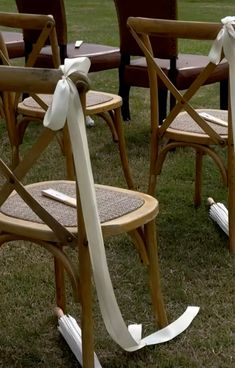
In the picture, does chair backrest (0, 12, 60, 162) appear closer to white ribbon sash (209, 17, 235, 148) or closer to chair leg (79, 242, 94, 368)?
white ribbon sash (209, 17, 235, 148)

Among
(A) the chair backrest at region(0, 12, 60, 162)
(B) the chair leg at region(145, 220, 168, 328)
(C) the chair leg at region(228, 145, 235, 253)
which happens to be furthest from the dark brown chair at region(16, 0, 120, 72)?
(B) the chair leg at region(145, 220, 168, 328)

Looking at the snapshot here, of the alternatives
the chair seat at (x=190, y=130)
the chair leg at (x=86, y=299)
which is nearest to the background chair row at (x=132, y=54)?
the chair seat at (x=190, y=130)

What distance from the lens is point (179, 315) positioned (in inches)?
114

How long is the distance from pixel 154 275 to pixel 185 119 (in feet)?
4.04

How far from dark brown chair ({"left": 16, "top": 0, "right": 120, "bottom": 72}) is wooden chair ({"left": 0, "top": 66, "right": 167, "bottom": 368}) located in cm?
277

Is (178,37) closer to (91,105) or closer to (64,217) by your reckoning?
(91,105)

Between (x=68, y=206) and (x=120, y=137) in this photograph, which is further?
(x=120, y=137)

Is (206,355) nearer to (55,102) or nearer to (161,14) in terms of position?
(55,102)

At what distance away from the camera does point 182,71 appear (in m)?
5.00

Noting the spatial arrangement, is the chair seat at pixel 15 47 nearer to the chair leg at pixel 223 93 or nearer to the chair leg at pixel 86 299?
the chair leg at pixel 223 93

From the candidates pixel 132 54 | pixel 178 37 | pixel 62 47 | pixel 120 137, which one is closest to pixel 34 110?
pixel 120 137

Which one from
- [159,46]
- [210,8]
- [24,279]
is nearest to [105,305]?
[24,279]

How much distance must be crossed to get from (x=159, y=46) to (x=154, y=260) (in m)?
2.57

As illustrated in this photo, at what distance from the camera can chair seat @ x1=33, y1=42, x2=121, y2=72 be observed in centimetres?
551
